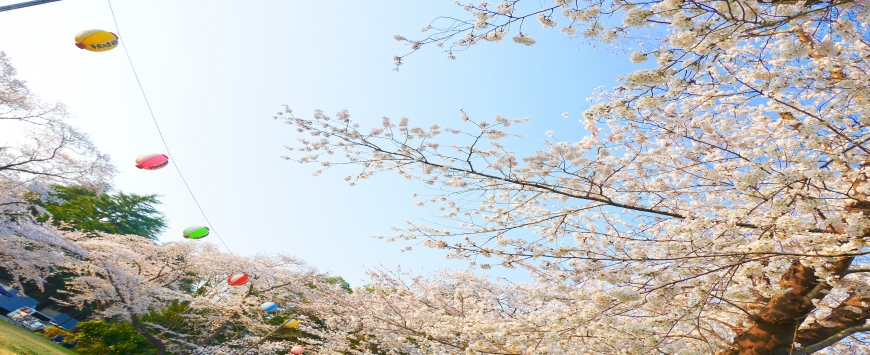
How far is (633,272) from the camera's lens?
2723 mm

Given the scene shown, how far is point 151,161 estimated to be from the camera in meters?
6.98

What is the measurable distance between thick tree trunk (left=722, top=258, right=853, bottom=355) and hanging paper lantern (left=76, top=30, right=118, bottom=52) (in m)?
7.44

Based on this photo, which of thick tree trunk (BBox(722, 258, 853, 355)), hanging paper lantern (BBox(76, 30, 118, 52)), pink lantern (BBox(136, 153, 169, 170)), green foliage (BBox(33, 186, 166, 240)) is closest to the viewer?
thick tree trunk (BBox(722, 258, 853, 355))

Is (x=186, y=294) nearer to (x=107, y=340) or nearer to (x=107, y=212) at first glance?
(x=107, y=340)

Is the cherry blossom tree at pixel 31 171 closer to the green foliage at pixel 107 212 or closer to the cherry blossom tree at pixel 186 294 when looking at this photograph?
the cherry blossom tree at pixel 186 294

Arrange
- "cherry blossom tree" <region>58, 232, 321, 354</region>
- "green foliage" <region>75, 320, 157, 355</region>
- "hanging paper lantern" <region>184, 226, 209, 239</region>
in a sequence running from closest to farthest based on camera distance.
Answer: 1. "hanging paper lantern" <region>184, 226, 209, 239</region>
2. "green foliage" <region>75, 320, 157, 355</region>
3. "cherry blossom tree" <region>58, 232, 321, 354</region>

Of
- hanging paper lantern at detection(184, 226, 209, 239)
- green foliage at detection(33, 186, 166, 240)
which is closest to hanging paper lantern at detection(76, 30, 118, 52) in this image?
hanging paper lantern at detection(184, 226, 209, 239)

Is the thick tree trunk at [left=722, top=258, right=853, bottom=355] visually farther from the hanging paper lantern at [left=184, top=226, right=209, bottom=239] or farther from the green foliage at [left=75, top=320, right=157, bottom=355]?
the green foliage at [left=75, top=320, right=157, bottom=355]

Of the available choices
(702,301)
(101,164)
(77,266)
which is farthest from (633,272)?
(77,266)

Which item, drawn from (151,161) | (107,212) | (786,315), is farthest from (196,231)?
(107,212)

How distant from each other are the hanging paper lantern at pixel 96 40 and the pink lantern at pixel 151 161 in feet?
7.60

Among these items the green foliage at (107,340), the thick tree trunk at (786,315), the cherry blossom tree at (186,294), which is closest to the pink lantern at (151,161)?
the cherry blossom tree at (186,294)

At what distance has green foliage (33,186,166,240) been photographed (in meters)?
20.6

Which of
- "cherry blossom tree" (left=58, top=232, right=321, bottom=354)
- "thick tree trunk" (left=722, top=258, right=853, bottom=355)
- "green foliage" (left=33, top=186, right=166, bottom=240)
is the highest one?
"green foliage" (left=33, top=186, right=166, bottom=240)
